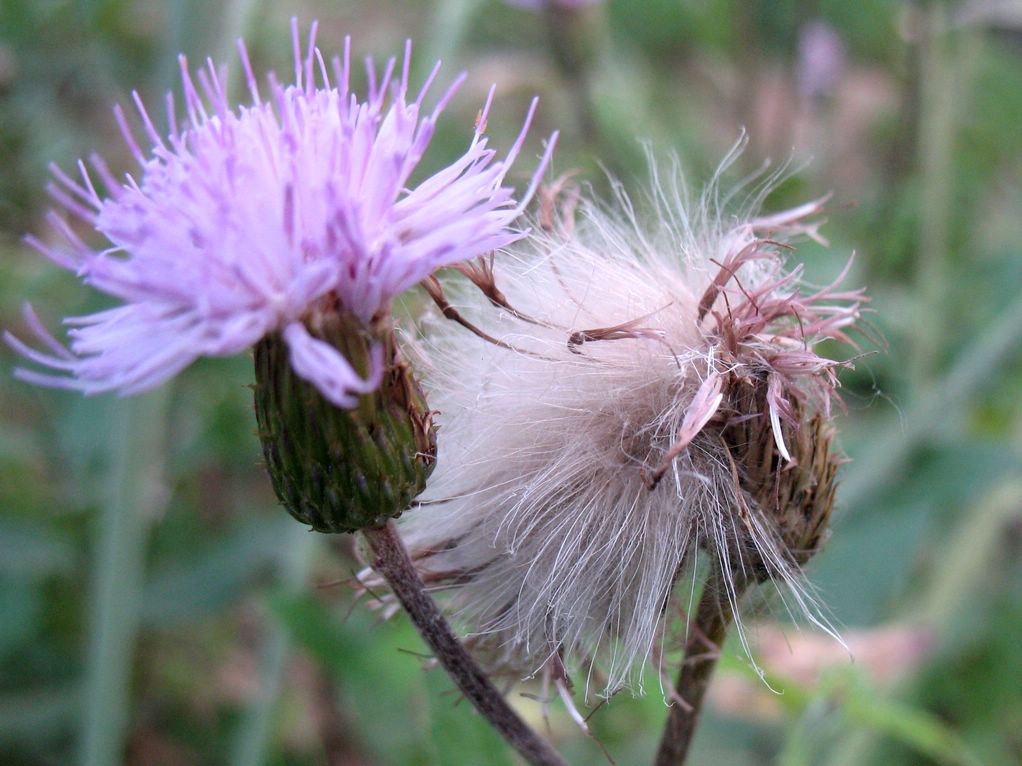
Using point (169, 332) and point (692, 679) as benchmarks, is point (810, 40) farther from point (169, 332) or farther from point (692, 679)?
point (169, 332)

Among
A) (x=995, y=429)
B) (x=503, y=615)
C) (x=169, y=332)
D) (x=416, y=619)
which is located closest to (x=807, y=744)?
(x=503, y=615)

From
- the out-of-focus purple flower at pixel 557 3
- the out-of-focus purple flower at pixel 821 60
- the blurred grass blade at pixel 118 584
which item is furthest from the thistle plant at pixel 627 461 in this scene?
the out-of-focus purple flower at pixel 821 60

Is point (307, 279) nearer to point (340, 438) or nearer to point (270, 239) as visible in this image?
point (270, 239)

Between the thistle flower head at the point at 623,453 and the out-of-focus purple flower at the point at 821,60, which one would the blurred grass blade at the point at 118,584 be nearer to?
the thistle flower head at the point at 623,453

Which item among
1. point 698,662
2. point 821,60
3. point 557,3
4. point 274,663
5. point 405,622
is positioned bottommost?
point 274,663

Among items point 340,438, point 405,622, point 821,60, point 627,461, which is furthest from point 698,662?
point 821,60

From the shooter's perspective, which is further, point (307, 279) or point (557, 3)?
point (557, 3)

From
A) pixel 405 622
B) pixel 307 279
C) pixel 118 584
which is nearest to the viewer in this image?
pixel 307 279
